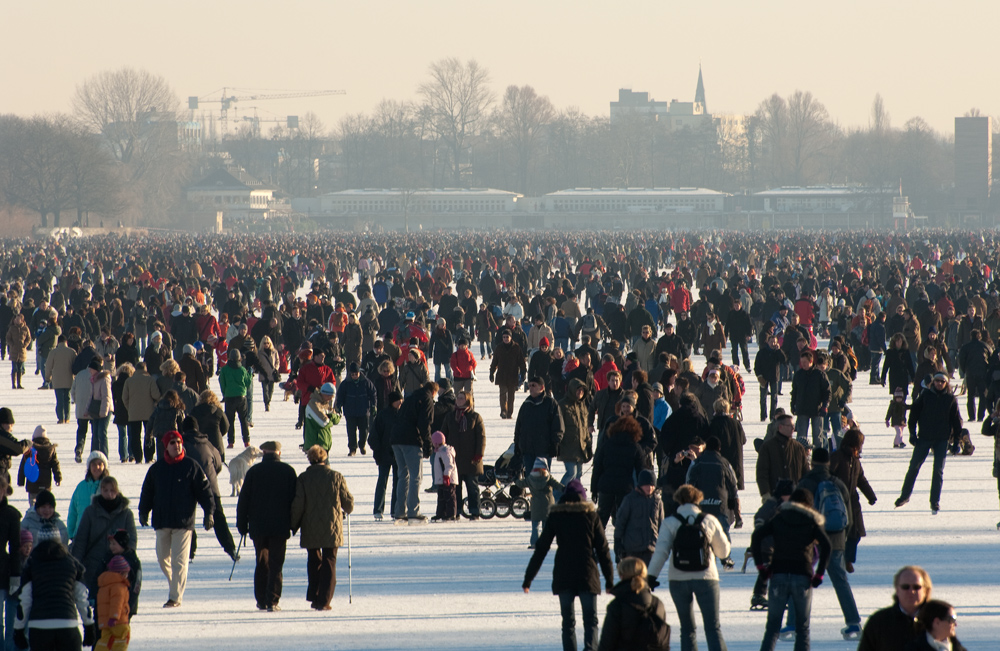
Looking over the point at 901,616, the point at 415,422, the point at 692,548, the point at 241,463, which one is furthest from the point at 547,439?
the point at 901,616

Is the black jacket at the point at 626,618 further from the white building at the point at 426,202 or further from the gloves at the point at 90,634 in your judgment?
the white building at the point at 426,202

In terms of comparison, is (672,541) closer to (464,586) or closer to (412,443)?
(464,586)

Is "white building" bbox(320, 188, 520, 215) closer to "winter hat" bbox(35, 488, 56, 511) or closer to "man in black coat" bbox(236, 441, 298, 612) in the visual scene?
"man in black coat" bbox(236, 441, 298, 612)

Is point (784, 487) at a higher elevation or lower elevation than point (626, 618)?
higher

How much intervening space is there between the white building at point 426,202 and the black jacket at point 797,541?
105 meters

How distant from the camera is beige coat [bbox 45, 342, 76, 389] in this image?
525 inches

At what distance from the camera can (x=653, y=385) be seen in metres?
10.1

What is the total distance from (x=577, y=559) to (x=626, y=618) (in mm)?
974

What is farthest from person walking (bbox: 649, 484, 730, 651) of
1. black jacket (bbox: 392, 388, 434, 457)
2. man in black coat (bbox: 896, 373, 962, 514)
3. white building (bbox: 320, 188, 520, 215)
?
white building (bbox: 320, 188, 520, 215)

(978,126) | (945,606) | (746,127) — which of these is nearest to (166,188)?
(746,127)

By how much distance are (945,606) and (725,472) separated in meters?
3.29

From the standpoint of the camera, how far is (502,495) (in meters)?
9.29

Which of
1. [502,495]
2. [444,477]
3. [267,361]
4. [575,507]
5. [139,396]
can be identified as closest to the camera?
[575,507]

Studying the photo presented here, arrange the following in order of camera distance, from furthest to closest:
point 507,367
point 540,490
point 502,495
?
point 507,367 → point 502,495 → point 540,490
